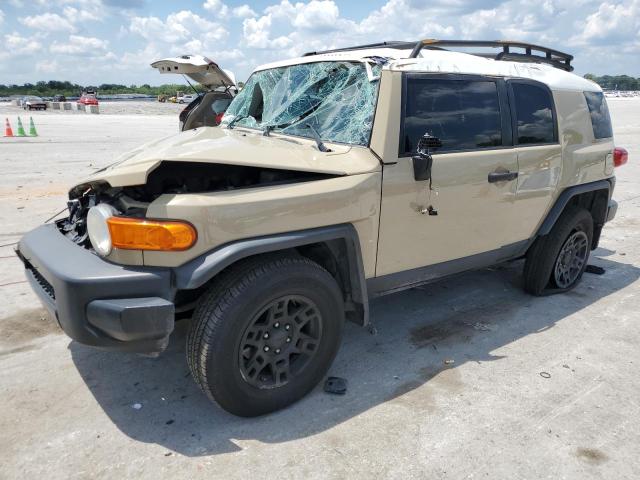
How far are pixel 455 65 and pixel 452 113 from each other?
1.12 ft

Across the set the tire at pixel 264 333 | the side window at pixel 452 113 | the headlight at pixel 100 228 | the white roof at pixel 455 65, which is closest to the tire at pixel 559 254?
the white roof at pixel 455 65

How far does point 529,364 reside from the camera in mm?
3467

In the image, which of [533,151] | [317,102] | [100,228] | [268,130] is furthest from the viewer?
[533,151]

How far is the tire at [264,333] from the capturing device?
8.40 feet

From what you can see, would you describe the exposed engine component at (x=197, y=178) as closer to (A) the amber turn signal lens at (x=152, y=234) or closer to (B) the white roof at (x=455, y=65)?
(A) the amber turn signal lens at (x=152, y=234)

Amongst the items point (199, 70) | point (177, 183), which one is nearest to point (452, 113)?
point (177, 183)

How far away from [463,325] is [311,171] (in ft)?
6.69

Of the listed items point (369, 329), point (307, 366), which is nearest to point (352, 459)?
point (307, 366)

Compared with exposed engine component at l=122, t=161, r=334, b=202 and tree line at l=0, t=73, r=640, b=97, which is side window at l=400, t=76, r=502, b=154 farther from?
A: tree line at l=0, t=73, r=640, b=97

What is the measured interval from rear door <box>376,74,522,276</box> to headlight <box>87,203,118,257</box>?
5.05ft

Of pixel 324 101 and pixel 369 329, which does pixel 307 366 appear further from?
pixel 324 101

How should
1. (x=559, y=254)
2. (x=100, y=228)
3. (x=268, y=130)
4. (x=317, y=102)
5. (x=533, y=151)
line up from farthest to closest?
(x=559, y=254), (x=533, y=151), (x=268, y=130), (x=317, y=102), (x=100, y=228)

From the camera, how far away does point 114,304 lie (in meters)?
2.34

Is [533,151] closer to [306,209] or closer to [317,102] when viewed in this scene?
[317,102]
